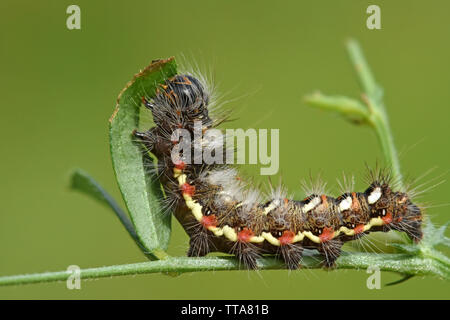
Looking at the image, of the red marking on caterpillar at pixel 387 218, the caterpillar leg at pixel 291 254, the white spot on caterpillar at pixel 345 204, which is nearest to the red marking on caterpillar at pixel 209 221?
the caterpillar leg at pixel 291 254

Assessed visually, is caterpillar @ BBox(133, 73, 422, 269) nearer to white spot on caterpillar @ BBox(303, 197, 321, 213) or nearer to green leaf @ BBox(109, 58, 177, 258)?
white spot on caterpillar @ BBox(303, 197, 321, 213)

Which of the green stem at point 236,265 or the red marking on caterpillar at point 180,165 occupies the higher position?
the red marking on caterpillar at point 180,165

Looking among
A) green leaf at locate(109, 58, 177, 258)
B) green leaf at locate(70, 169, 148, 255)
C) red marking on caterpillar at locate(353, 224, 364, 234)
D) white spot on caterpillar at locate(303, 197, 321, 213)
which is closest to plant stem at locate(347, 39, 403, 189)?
red marking on caterpillar at locate(353, 224, 364, 234)

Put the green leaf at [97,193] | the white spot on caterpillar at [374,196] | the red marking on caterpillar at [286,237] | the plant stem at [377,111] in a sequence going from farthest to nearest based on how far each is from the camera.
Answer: the white spot on caterpillar at [374,196] → the red marking on caterpillar at [286,237] → the plant stem at [377,111] → the green leaf at [97,193]

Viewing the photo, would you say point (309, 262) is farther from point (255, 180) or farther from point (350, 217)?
point (255, 180)

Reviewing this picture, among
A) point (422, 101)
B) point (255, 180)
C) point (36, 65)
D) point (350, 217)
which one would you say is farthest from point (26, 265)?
point (422, 101)

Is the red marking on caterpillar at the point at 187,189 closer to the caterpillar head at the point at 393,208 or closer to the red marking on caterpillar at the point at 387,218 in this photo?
the caterpillar head at the point at 393,208
